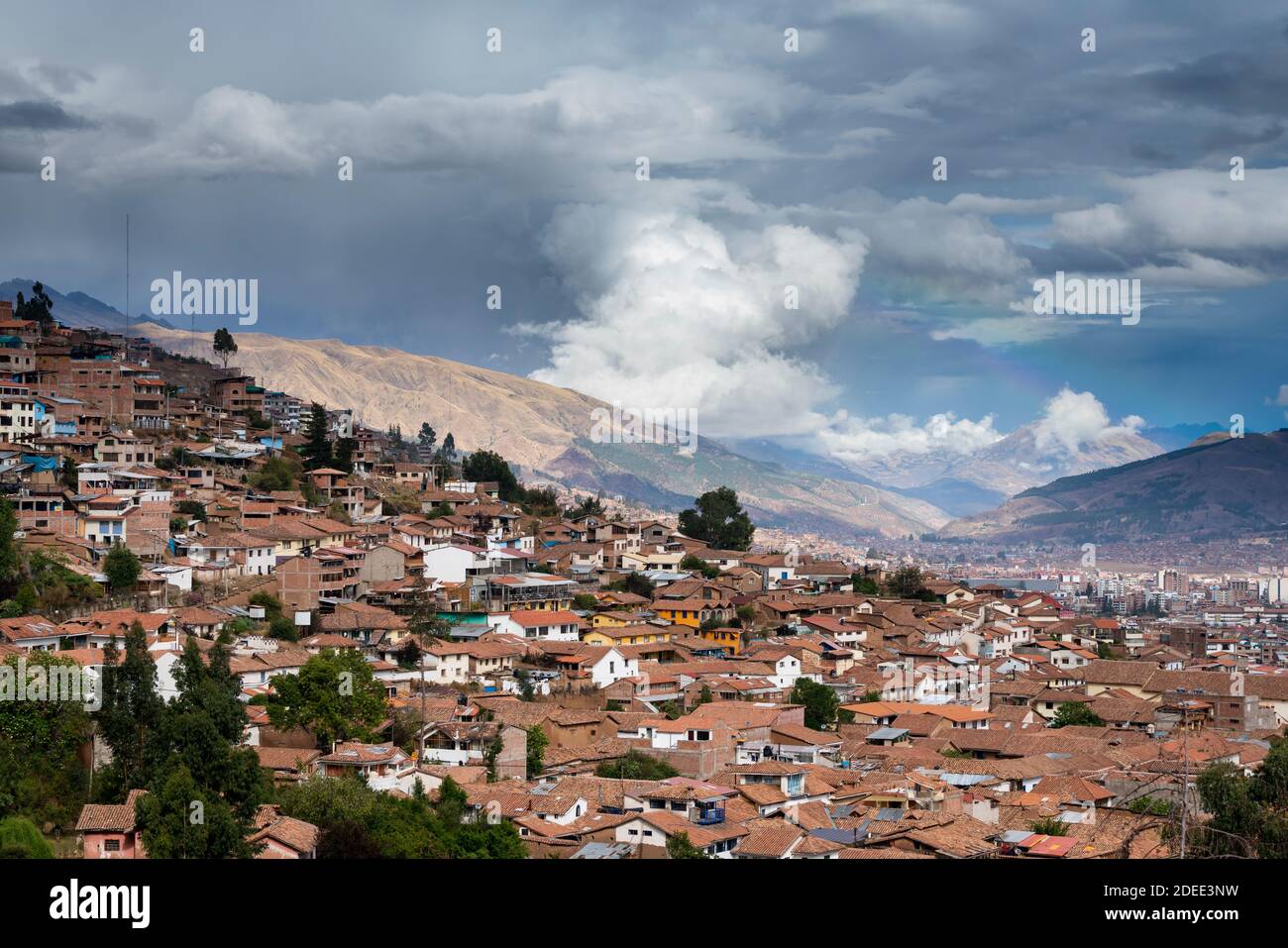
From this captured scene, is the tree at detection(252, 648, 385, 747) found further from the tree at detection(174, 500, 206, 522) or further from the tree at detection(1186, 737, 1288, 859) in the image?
the tree at detection(1186, 737, 1288, 859)

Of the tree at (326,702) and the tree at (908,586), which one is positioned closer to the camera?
the tree at (326,702)

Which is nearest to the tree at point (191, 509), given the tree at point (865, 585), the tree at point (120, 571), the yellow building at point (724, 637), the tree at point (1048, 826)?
the tree at point (120, 571)

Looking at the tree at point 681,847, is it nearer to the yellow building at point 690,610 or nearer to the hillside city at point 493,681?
the hillside city at point 493,681

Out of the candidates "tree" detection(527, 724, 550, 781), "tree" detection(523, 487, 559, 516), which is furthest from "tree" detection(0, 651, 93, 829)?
"tree" detection(523, 487, 559, 516)

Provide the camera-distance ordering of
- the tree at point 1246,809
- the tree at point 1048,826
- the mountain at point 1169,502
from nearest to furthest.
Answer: the tree at point 1246,809 → the tree at point 1048,826 → the mountain at point 1169,502


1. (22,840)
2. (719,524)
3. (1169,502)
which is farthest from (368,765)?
(1169,502)

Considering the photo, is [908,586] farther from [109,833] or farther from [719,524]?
[109,833]
